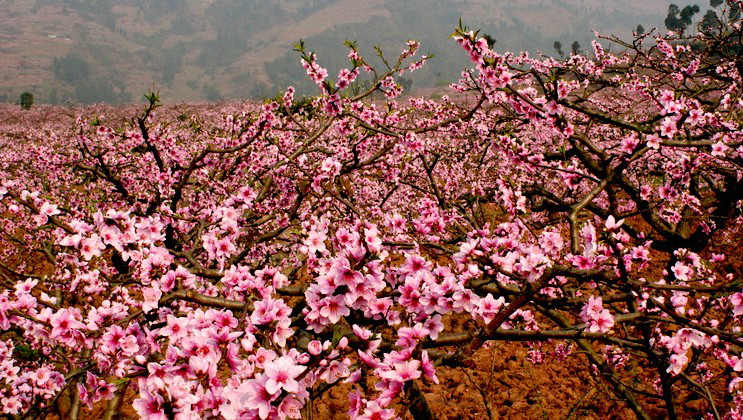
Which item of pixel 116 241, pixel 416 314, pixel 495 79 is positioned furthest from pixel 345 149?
pixel 416 314

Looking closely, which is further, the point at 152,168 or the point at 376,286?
the point at 152,168

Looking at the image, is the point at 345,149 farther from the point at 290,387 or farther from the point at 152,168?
the point at 290,387

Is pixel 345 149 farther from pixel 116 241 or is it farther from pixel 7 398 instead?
pixel 7 398

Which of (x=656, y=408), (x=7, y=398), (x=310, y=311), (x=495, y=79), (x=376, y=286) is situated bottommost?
(x=656, y=408)

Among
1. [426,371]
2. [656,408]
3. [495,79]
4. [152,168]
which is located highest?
[495,79]

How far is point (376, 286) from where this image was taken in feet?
6.84

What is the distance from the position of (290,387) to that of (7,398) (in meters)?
4.14

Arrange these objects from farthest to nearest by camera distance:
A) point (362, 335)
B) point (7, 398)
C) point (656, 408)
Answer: point (656, 408) → point (7, 398) → point (362, 335)

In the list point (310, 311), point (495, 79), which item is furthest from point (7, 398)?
point (495, 79)

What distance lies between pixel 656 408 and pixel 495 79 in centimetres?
512

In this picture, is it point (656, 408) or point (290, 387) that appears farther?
point (656, 408)

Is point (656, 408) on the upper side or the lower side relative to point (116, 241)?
lower

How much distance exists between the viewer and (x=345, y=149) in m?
7.57

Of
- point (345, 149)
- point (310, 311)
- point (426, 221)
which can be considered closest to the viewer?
point (310, 311)
